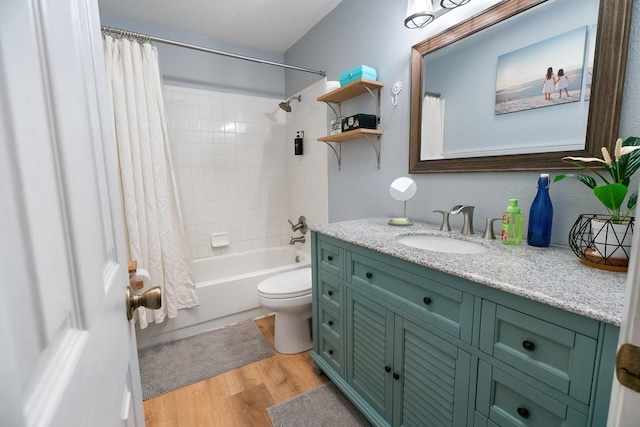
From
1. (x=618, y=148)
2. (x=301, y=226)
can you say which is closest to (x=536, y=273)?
(x=618, y=148)

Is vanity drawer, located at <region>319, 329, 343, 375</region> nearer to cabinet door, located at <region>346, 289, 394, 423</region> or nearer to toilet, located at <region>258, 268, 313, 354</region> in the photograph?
cabinet door, located at <region>346, 289, 394, 423</region>

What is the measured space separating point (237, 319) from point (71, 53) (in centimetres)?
229

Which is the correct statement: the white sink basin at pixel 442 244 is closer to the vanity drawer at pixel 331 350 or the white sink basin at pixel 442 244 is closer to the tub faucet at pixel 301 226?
the vanity drawer at pixel 331 350

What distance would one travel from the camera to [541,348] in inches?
27.9

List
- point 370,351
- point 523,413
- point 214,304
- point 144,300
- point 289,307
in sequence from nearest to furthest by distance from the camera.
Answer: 1. point 144,300
2. point 523,413
3. point 370,351
4. point 289,307
5. point 214,304

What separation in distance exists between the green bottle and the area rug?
109cm

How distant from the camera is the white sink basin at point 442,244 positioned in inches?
49.1

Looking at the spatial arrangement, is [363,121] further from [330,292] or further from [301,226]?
[301,226]

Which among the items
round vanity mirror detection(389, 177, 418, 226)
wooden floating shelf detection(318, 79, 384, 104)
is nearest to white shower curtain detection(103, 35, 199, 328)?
wooden floating shelf detection(318, 79, 384, 104)

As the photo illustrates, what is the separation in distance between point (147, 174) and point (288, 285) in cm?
122

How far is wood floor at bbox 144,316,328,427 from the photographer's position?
1.42m

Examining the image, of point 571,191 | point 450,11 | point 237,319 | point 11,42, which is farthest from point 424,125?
point 237,319

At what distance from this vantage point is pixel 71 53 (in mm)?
371

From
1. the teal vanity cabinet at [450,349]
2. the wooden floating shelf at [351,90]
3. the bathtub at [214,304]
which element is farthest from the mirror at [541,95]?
the bathtub at [214,304]
